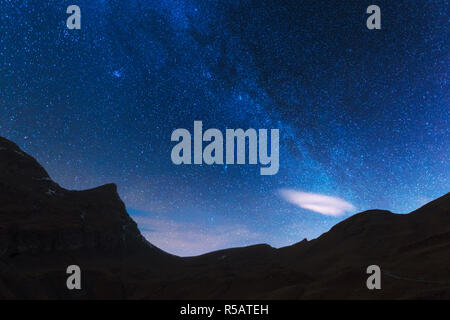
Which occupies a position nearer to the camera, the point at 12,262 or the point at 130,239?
the point at 12,262

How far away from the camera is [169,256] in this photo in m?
108

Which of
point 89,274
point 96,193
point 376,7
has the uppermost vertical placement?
point 376,7

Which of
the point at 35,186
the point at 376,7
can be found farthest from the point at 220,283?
the point at 35,186

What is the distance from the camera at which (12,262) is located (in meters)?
64.3

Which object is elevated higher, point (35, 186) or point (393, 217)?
point (35, 186)

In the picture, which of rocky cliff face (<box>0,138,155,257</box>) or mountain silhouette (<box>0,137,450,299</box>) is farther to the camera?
rocky cliff face (<box>0,138,155,257</box>)

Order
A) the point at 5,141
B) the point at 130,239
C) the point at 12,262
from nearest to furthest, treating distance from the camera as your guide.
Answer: the point at 12,262, the point at 5,141, the point at 130,239

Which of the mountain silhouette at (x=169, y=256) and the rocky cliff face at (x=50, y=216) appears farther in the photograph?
the rocky cliff face at (x=50, y=216)

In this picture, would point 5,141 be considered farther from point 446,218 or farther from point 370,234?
point 446,218

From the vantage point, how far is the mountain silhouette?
42.4m

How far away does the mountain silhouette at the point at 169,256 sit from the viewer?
42406mm

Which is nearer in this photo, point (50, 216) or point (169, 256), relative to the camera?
point (50, 216)

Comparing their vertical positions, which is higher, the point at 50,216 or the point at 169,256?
the point at 50,216
